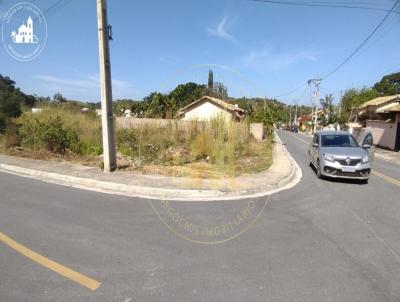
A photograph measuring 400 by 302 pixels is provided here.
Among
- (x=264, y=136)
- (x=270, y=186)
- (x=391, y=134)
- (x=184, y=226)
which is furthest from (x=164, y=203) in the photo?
(x=391, y=134)

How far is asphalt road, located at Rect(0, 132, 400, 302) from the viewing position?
3.45 m

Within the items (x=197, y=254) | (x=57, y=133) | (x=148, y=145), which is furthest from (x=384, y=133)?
(x=197, y=254)

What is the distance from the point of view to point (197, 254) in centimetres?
444

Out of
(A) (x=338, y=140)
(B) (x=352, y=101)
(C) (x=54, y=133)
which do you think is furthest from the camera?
(B) (x=352, y=101)

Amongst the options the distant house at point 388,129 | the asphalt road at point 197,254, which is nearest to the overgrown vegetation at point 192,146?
the asphalt road at point 197,254

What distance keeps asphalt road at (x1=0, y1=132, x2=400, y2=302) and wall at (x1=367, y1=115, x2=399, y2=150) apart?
2316 centimetres

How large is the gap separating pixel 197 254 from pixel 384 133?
29.9 meters

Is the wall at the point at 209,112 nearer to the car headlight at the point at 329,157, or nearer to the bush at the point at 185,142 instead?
the bush at the point at 185,142

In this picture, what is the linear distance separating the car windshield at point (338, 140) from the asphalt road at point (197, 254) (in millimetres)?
4397

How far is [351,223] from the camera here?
602cm

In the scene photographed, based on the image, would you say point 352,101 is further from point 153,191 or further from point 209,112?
point 153,191

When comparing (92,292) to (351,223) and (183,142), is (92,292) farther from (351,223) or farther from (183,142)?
(183,142)

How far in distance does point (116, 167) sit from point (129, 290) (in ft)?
24.2

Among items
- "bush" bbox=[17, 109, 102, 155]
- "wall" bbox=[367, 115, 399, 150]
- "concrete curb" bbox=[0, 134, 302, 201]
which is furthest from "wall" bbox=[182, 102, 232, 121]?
"wall" bbox=[367, 115, 399, 150]
